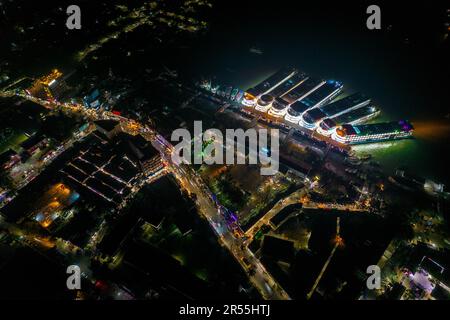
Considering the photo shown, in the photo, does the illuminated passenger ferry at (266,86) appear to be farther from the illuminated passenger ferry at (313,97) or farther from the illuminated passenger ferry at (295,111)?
the illuminated passenger ferry at (295,111)

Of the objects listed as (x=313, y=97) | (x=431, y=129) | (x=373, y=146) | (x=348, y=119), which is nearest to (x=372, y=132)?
(x=373, y=146)

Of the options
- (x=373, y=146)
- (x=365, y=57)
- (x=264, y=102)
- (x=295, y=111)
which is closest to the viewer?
(x=373, y=146)

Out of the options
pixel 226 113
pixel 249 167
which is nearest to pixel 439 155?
pixel 249 167

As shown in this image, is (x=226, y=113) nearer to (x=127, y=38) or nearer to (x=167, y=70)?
(x=167, y=70)

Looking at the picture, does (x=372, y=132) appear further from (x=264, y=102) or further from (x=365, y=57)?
(x=365, y=57)

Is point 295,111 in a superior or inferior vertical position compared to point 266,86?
inferior

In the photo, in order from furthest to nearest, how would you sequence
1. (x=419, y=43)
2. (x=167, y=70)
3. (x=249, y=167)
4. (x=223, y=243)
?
1. (x=419, y=43)
2. (x=167, y=70)
3. (x=249, y=167)
4. (x=223, y=243)
